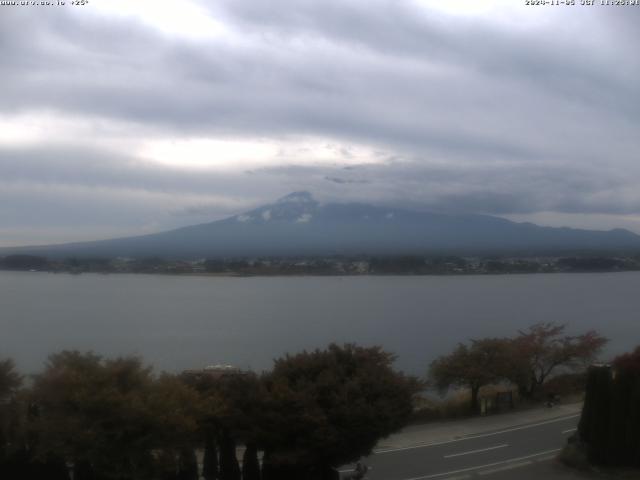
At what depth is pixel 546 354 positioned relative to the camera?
2398 cm

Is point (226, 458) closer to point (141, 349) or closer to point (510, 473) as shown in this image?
point (510, 473)

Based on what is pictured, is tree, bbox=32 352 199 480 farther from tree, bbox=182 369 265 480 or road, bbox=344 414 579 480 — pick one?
road, bbox=344 414 579 480

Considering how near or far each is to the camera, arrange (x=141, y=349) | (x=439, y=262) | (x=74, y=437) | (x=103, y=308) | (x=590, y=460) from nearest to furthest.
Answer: (x=74, y=437), (x=590, y=460), (x=141, y=349), (x=103, y=308), (x=439, y=262)

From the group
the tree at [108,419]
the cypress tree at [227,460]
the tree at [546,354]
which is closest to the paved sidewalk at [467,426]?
the tree at [546,354]

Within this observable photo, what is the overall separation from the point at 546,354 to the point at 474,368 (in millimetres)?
4313

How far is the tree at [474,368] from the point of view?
68.2ft

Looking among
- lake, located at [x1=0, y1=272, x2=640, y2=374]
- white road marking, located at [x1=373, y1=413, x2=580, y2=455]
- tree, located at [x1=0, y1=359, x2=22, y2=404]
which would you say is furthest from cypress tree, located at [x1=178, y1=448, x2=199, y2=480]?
lake, located at [x1=0, y1=272, x2=640, y2=374]

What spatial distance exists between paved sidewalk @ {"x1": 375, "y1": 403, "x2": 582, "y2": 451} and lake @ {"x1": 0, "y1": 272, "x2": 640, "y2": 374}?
10.3 m

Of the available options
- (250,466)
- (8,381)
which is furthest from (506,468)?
(8,381)

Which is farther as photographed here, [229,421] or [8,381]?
[229,421]

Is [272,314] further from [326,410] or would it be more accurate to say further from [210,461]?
[326,410]

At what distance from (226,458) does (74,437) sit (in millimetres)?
2881

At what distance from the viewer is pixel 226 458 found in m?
12.5

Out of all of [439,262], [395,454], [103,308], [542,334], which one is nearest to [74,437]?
[395,454]
